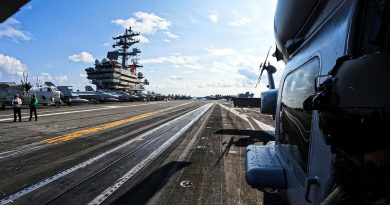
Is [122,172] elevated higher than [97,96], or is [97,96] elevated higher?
[97,96]

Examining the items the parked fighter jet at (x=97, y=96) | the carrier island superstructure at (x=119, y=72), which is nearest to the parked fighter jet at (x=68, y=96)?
the parked fighter jet at (x=97, y=96)

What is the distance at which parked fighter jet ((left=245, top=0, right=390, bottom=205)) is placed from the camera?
1589 mm

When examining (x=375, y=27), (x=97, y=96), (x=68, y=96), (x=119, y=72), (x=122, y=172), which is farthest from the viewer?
(x=119, y=72)

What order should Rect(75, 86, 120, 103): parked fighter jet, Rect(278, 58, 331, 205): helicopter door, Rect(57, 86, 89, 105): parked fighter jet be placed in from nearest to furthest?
Rect(278, 58, 331, 205): helicopter door → Rect(57, 86, 89, 105): parked fighter jet → Rect(75, 86, 120, 103): parked fighter jet

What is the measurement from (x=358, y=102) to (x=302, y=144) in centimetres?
197

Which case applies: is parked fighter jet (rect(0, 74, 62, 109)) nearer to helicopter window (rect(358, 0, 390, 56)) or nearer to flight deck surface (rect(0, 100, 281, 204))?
flight deck surface (rect(0, 100, 281, 204))

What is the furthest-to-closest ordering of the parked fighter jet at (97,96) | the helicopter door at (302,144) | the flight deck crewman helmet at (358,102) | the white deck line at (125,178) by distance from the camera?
the parked fighter jet at (97,96) < the white deck line at (125,178) < the helicopter door at (302,144) < the flight deck crewman helmet at (358,102)

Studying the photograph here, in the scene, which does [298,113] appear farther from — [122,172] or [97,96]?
[97,96]

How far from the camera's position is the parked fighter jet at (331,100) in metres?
1.59

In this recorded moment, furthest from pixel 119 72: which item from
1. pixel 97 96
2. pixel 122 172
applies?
pixel 122 172

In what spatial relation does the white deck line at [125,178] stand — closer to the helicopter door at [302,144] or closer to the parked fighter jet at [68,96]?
the helicopter door at [302,144]

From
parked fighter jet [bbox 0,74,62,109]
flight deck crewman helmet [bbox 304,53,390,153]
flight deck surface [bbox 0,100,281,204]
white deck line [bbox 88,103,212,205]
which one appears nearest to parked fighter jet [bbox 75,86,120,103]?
parked fighter jet [bbox 0,74,62,109]

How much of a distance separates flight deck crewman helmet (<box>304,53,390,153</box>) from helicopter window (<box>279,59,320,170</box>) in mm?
1266

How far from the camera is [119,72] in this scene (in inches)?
3314
